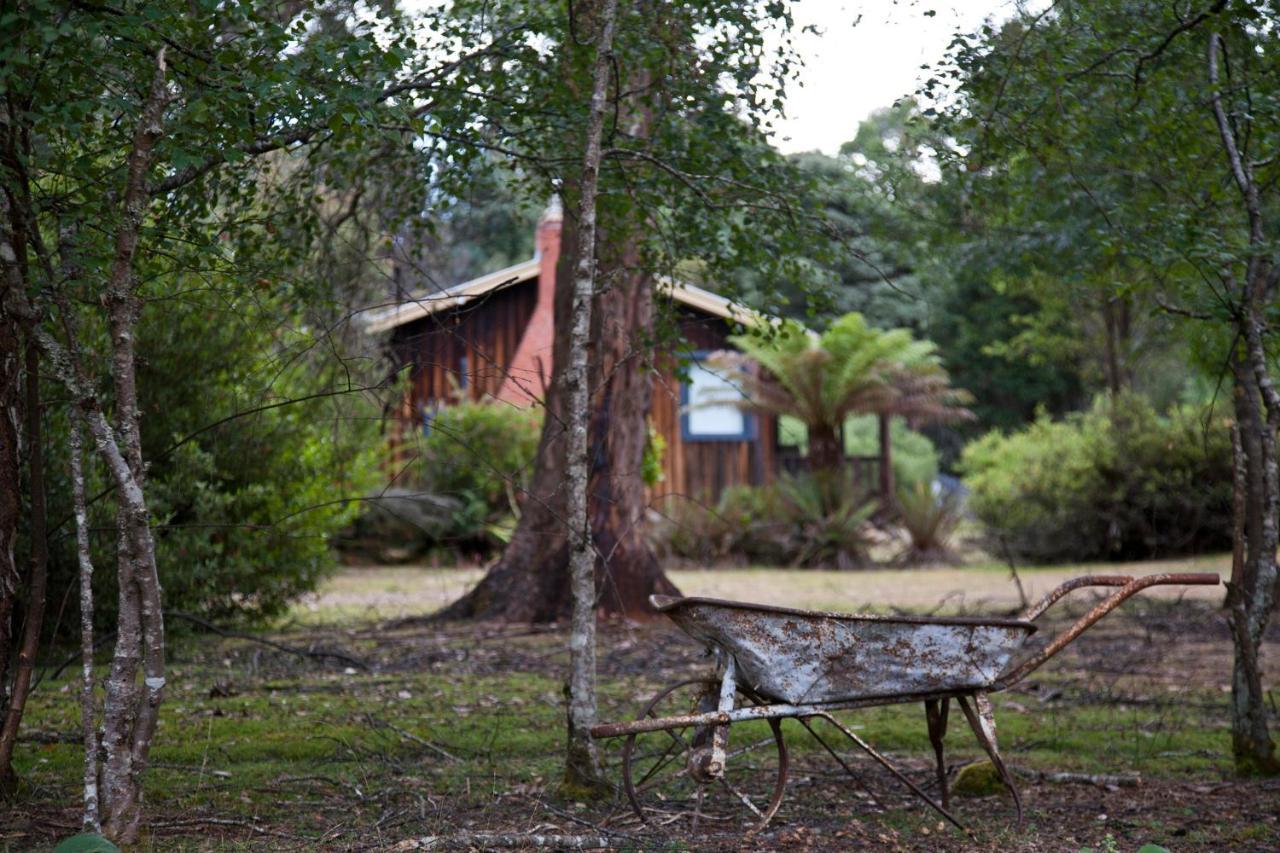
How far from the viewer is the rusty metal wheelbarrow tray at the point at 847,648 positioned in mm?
3967

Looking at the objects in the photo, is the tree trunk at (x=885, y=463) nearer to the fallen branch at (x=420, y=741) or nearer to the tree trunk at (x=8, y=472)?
the fallen branch at (x=420, y=741)

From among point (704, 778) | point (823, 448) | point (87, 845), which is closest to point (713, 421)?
point (823, 448)

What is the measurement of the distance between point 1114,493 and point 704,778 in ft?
45.3

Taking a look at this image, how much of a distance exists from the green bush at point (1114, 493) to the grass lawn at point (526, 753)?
6683mm

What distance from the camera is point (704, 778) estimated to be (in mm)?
3980

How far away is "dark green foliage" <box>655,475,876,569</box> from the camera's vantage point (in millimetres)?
16844

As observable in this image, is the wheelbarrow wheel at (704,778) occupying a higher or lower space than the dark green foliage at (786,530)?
lower

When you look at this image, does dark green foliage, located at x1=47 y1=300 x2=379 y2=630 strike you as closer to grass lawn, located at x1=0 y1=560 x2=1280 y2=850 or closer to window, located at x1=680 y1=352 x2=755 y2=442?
grass lawn, located at x1=0 y1=560 x2=1280 y2=850

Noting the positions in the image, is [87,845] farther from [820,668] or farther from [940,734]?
[940,734]

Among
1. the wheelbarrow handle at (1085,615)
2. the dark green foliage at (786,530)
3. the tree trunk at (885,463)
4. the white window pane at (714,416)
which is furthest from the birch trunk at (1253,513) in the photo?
the white window pane at (714,416)

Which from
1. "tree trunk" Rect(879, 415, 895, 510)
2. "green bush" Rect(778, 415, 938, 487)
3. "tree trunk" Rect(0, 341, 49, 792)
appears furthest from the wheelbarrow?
"green bush" Rect(778, 415, 938, 487)

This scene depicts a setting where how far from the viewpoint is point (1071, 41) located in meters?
5.02

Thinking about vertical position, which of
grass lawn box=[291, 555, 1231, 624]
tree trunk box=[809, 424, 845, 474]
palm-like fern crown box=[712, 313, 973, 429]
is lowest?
grass lawn box=[291, 555, 1231, 624]

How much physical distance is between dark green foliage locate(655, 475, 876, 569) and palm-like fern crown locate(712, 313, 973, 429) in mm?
1733
